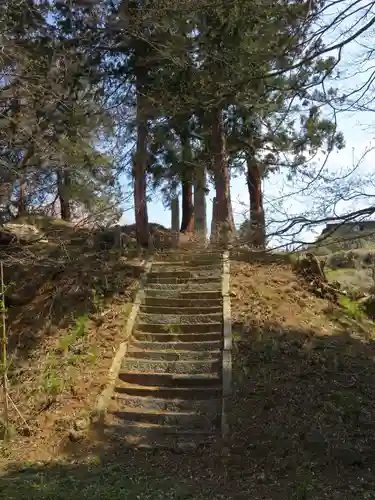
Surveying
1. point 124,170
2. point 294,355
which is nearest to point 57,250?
point 124,170

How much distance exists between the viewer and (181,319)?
9.48 m

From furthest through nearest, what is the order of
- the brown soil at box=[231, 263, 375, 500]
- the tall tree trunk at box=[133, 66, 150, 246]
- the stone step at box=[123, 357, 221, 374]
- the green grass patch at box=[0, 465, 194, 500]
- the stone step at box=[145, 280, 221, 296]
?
1. the tall tree trunk at box=[133, 66, 150, 246]
2. the stone step at box=[145, 280, 221, 296]
3. the stone step at box=[123, 357, 221, 374]
4. the brown soil at box=[231, 263, 375, 500]
5. the green grass patch at box=[0, 465, 194, 500]

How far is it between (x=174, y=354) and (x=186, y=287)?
7.20 feet

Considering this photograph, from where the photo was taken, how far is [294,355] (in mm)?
8562

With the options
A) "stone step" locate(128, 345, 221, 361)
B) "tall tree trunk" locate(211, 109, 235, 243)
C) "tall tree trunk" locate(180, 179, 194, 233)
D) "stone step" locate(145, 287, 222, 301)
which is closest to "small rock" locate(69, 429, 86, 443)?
"stone step" locate(128, 345, 221, 361)

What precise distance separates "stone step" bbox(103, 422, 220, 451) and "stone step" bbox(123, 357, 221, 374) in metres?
1.14

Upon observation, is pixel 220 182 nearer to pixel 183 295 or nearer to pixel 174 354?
pixel 183 295

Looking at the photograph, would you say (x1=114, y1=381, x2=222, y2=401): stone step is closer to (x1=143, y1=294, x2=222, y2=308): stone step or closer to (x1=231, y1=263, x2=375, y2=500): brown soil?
(x1=231, y1=263, x2=375, y2=500): brown soil

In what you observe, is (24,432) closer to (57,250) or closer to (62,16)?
(57,250)

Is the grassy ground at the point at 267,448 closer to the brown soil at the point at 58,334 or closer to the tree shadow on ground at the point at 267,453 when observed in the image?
the tree shadow on ground at the point at 267,453

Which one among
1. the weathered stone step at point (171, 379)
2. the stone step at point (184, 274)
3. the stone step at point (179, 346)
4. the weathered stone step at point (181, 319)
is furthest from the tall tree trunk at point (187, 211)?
the weathered stone step at point (171, 379)

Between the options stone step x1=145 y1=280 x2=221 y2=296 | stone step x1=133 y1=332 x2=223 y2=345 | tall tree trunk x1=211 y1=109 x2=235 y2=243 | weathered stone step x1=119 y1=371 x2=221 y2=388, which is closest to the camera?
weathered stone step x1=119 y1=371 x2=221 y2=388

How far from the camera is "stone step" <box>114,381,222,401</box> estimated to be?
7.83 metres

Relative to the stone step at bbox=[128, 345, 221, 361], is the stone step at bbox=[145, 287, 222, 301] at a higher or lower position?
higher
